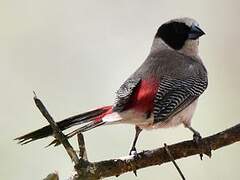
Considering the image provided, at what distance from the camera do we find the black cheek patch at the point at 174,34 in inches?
103

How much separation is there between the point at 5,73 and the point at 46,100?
0.77 feet

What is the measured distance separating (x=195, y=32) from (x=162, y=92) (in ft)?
1.35

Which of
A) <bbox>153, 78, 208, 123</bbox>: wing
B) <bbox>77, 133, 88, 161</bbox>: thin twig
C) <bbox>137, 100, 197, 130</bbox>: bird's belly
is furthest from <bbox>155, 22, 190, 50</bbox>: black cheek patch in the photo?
<bbox>77, 133, 88, 161</bbox>: thin twig

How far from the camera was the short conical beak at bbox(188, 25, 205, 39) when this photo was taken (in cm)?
254

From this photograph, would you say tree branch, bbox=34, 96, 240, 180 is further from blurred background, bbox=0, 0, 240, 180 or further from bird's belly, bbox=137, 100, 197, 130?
blurred background, bbox=0, 0, 240, 180

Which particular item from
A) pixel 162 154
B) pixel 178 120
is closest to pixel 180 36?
pixel 178 120

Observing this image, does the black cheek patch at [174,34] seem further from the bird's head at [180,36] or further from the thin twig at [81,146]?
the thin twig at [81,146]

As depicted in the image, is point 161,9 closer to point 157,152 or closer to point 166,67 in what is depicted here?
point 166,67

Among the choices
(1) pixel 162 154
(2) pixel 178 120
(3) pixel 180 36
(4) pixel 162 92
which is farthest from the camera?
(3) pixel 180 36

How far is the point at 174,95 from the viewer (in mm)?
2246

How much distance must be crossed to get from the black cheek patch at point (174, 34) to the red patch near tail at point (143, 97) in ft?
1.45

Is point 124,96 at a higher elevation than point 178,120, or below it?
higher

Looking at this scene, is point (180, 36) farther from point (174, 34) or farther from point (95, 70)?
point (95, 70)

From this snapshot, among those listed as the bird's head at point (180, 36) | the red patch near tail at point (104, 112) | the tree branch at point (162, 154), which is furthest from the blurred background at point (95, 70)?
the tree branch at point (162, 154)
